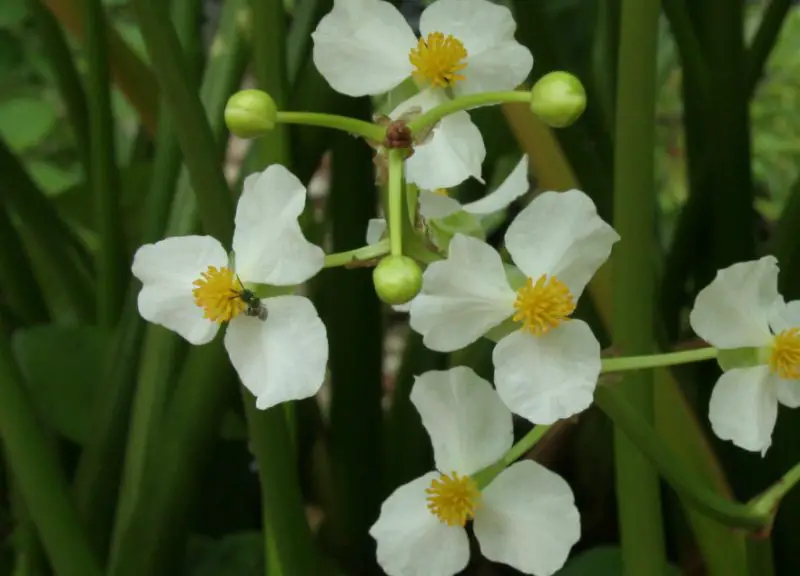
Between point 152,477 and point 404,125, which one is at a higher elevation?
point 404,125

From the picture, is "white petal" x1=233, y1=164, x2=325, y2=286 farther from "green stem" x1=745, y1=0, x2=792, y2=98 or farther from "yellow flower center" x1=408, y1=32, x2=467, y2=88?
"green stem" x1=745, y1=0, x2=792, y2=98

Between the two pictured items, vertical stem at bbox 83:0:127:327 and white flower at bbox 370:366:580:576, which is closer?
white flower at bbox 370:366:580:576

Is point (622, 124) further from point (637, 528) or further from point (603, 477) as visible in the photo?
point (603, 477)

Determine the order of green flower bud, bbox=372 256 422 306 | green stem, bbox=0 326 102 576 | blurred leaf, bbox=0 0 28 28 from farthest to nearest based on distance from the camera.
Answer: blurred leaf, bbox=0 0 28 28, green stem, bbox=0 326 102 576, green flower bud, bbox=372 256 422 306

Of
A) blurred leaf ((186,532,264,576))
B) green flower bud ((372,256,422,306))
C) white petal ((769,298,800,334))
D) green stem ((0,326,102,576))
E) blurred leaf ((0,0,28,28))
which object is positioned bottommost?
blurred leaf ((186,532,264,576))

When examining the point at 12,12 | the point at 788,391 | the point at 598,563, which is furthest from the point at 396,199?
the point at 12,12

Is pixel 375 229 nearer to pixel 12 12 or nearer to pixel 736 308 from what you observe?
pixel 736 308

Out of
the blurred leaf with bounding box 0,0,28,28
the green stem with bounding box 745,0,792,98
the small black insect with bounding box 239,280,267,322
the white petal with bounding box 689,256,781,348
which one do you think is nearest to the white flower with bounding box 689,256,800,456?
the white petal with bounding box 689,256,781,348

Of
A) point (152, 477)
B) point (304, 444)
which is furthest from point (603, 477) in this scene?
point (152, 477)
